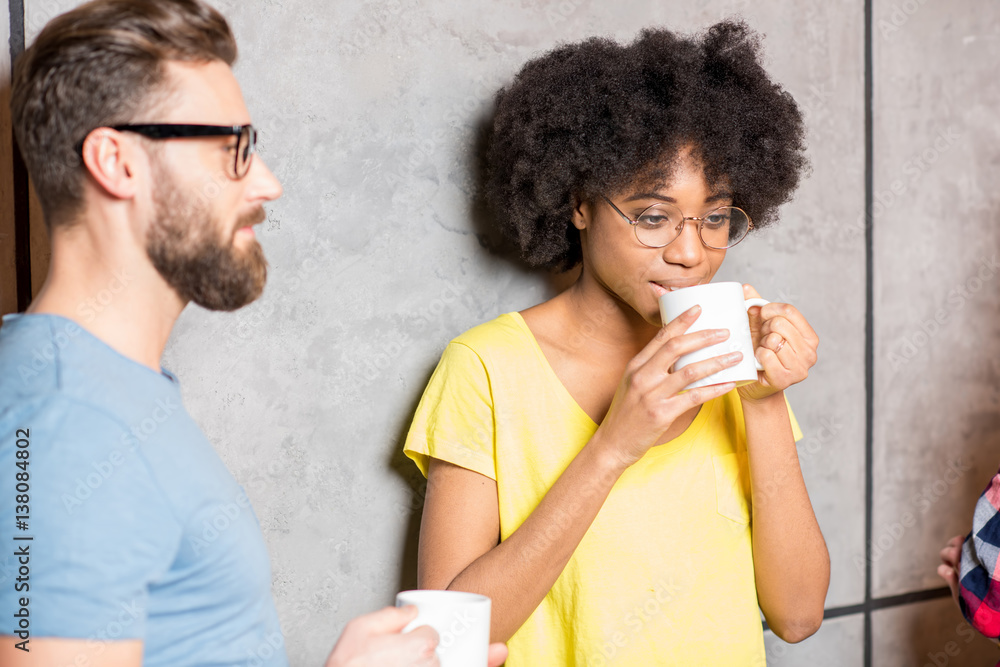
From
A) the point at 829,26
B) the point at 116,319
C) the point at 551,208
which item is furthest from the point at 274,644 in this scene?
the point at 829,26

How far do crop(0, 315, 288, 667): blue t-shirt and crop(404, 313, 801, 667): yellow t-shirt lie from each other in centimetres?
49

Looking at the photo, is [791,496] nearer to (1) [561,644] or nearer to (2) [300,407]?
(1) [561,644]

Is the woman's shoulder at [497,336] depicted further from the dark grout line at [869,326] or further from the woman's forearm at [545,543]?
the dark grout line at [869,326]

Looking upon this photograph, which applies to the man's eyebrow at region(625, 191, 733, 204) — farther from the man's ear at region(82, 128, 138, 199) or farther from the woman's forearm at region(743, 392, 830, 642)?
the man's ear at region(82, 128, 138, 199)

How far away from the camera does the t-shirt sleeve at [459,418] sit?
49.9 inches

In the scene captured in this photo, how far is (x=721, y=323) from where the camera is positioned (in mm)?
1070

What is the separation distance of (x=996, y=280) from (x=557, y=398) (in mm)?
1378

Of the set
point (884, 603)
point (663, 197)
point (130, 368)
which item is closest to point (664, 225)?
point (663, 197)

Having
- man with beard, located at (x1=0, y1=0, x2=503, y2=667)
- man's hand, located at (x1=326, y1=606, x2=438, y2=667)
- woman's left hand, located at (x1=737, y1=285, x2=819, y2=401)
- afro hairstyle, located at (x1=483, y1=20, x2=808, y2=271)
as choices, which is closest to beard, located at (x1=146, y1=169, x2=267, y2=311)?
man with beard, located at (x1=0, y1=0, x2=503, y2=667)

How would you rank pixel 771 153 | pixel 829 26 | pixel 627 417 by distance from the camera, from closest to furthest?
pixel 627 417
pixel 771 153
pixel 829 26

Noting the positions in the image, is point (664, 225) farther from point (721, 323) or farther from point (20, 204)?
point (20, 204)

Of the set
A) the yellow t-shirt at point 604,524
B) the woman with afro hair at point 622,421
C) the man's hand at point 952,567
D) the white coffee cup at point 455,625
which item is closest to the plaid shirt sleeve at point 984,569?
the man's hand at point 952,567

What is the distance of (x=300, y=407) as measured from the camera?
1.37 meters

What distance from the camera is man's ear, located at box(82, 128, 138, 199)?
0.78 m
